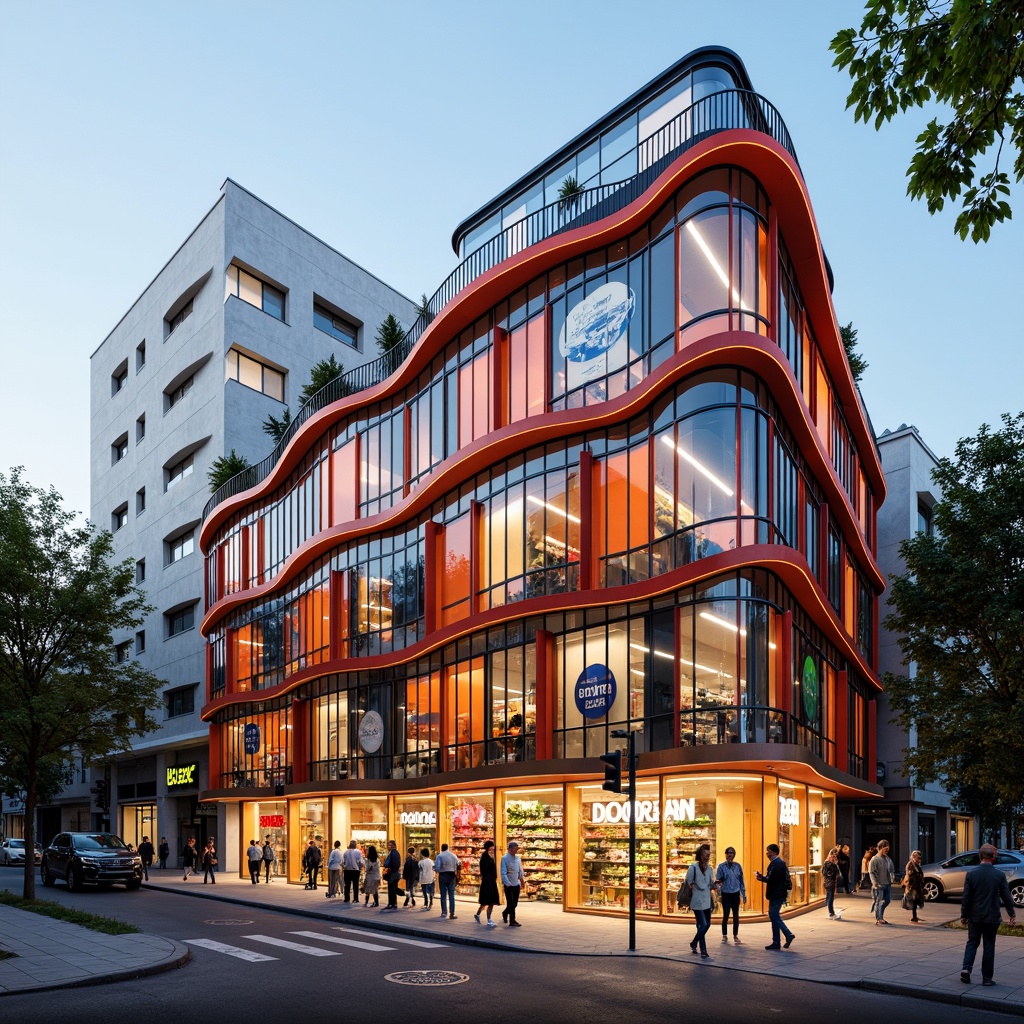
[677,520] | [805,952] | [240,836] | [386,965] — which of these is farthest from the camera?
[240,836]

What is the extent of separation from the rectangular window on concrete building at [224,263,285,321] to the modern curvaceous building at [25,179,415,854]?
0.07 meters

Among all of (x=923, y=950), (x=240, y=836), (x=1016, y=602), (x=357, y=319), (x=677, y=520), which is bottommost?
(x=240, y=836)

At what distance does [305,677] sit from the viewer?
119 feet

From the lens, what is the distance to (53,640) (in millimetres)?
29625

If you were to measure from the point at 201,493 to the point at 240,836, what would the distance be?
16.2 m

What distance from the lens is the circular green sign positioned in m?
26.4

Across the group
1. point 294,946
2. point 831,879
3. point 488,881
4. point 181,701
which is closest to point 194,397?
point 181,701

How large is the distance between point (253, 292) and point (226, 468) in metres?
10.4

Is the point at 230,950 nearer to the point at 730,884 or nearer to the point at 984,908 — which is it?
the point at 730,884

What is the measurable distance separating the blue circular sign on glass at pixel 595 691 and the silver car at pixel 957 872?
1195cm

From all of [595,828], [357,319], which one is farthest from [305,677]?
[357,319]

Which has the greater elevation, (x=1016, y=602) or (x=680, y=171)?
(x=680, y=171)

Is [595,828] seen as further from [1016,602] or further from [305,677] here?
[305,677]

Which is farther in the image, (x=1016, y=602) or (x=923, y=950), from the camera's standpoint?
(x=1016, y=602)
